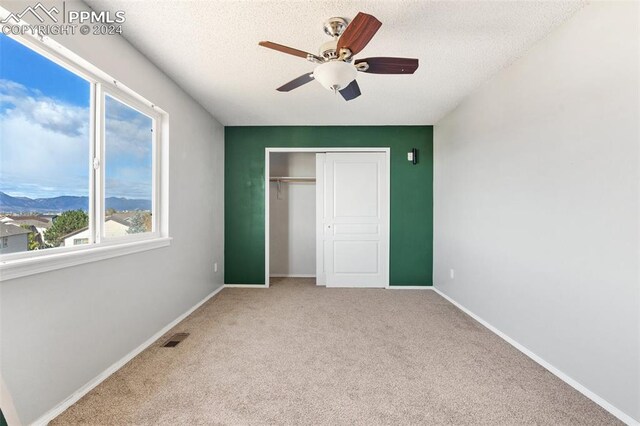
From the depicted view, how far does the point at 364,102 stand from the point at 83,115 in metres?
2.65

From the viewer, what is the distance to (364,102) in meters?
3.35

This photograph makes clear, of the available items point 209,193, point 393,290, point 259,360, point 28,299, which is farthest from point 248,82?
point 393,290

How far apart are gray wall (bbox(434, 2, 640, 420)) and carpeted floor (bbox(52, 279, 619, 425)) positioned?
0.95ft

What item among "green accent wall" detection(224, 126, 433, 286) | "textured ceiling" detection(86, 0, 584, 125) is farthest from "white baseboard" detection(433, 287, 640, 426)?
"textured ceiling" detection(86, 0, 584, 125)

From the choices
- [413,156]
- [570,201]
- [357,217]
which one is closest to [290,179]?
[357,217]

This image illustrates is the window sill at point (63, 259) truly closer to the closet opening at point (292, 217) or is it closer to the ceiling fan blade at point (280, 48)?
the ceiling fan blade at point (280, 48)

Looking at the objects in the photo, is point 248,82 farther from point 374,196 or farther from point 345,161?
point 374,196

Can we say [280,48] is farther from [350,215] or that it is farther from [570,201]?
[350,215]

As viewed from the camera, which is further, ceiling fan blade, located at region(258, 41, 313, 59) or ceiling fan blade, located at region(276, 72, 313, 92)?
ceiling fan blade, located at region(276, 72, 313, 92)

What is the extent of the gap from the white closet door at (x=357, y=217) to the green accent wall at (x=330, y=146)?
0.16m

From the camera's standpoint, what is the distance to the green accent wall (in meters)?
4.28

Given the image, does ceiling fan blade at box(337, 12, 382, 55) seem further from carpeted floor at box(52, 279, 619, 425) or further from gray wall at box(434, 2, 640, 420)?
carpeted floor at box(52, 279, 619, 425)

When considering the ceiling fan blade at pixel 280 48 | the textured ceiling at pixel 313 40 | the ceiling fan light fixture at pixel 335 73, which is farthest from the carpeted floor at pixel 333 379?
the textured ceiling at pixel 313 40

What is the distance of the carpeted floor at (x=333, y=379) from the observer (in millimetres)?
1600
